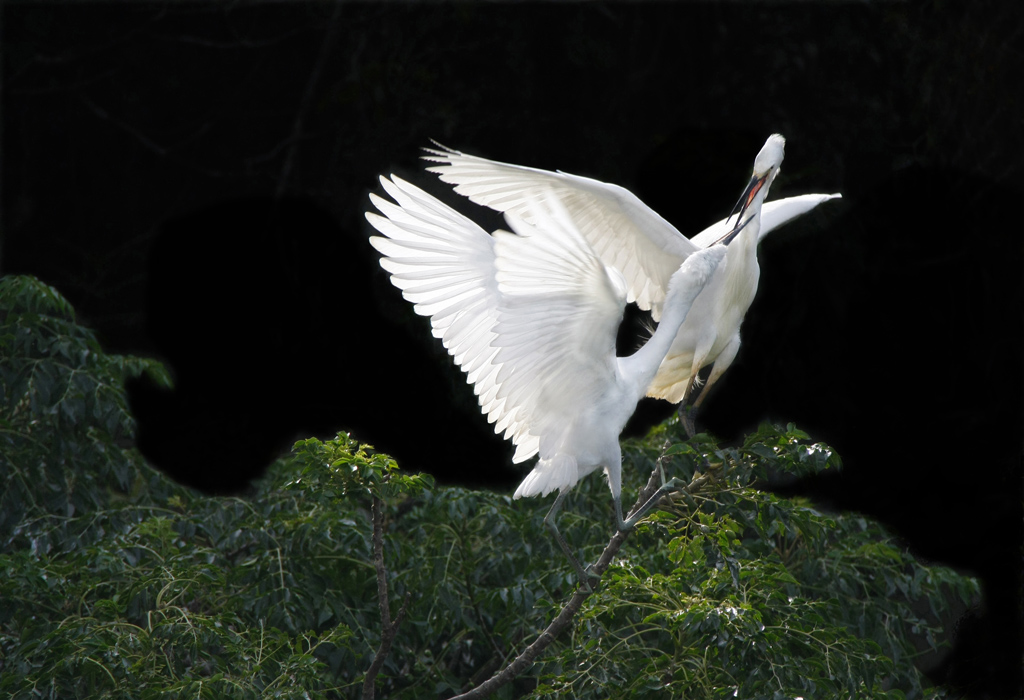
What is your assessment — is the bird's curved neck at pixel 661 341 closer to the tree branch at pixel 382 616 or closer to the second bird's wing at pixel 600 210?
the second bird's wing at pixel 600 210

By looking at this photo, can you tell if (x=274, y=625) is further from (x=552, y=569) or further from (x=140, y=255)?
(x=140, y=255)

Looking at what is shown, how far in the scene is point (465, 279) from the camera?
221cm

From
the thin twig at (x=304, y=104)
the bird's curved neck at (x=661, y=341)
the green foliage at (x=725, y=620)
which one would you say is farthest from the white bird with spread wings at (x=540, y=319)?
the thin twig at (x=304, y=104)

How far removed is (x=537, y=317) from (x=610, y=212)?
67cm

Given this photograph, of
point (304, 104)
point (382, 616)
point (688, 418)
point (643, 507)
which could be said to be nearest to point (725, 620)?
point (643, 507)

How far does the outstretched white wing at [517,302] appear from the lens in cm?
190

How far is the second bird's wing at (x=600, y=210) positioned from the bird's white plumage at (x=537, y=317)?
63 millimetres

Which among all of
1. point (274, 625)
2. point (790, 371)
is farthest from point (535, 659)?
point (790, 371)

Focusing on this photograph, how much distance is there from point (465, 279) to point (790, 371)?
6.95ft

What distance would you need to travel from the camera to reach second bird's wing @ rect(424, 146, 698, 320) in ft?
7.80

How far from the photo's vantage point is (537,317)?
76.4 inches

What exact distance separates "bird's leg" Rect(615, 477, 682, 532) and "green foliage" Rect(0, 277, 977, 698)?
0.03 metres

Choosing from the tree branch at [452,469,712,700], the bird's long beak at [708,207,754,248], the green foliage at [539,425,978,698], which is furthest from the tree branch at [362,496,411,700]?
the bird's long beak at [708,207,754,248]

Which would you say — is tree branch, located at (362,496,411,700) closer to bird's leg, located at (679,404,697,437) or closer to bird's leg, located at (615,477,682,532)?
bird's leg, located at (615,477,682,532)
